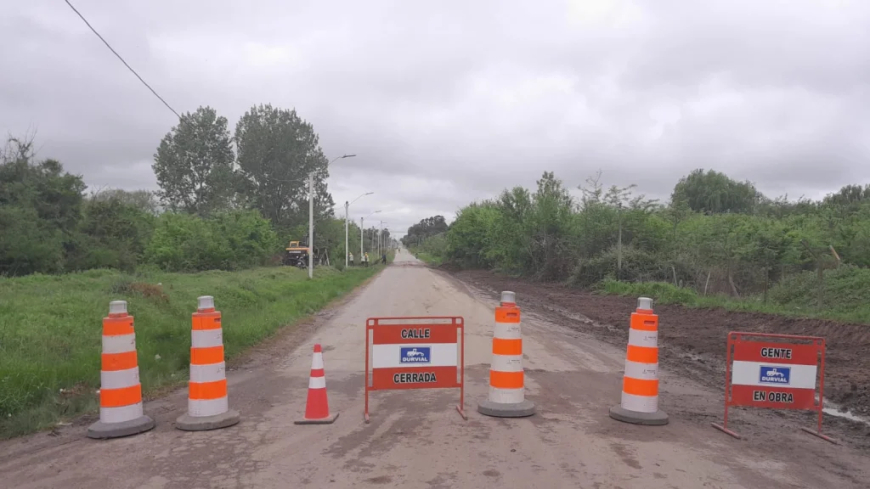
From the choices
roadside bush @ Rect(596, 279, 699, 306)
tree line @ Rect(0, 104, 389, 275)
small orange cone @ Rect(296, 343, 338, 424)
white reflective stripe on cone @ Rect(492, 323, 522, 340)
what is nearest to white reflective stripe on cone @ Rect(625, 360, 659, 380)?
white reflective stripe on cone @ Rect(492, 323, 522, 340)

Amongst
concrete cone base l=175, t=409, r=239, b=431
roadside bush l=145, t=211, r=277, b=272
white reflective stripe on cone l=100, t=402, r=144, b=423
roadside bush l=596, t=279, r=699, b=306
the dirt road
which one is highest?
roadside bush l=145, t=211, r=277, b=272

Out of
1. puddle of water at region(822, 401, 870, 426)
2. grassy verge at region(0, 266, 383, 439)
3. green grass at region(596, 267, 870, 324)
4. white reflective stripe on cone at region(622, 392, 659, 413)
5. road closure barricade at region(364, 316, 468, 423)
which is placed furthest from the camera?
green grass at region(596, 267, 870, 324)

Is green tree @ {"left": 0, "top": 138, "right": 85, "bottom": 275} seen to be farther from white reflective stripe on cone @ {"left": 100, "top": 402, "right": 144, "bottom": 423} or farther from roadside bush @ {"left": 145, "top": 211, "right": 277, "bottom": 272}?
white reflective stripe on cone @ {"left": 100, "top": 402, "right": 144, "bottom": 423}

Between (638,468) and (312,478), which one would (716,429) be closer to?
(638,468)

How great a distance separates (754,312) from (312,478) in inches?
565

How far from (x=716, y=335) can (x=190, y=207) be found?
61689mm

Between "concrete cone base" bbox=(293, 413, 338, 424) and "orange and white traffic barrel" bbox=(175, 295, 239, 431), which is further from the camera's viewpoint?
"concrete cone base" bbox=(293, 413, 338, 424)

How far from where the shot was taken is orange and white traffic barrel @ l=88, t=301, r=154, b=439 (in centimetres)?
609

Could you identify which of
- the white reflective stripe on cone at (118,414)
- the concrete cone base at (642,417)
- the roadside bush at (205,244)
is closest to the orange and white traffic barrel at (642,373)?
the concrete cone base at (642,417)

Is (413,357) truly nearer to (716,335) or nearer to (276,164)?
(716,335)

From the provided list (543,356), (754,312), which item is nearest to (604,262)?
(754,312)

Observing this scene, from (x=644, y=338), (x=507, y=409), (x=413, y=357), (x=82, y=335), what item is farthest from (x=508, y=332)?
(x=82, y=335)

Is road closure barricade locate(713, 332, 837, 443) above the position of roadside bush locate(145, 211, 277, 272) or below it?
below

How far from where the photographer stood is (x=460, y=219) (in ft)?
214
